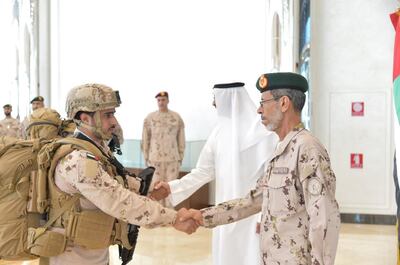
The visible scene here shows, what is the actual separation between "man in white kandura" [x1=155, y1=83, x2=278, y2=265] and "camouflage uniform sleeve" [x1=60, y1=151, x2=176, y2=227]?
1.64 meters

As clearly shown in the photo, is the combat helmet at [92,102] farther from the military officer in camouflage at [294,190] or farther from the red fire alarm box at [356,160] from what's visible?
the red fire alarm box at [356,160]

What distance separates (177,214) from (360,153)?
6.82 meters

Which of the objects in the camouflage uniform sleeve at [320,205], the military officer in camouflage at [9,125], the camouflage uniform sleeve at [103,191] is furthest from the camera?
the military officer in camouflage at [9,125]

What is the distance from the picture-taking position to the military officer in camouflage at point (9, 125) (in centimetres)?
1012

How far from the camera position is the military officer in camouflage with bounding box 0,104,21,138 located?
33.2ft

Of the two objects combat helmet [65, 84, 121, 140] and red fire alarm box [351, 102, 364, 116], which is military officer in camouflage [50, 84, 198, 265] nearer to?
combat helmet [65, 84, 121, 140]

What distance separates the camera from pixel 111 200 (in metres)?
2.61

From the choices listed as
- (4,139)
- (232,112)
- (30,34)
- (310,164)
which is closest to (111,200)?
(4,139)

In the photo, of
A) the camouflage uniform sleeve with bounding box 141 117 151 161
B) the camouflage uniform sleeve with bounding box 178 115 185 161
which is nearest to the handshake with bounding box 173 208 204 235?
the camouflage uniform sleeve with bounding box 178 115 185 161

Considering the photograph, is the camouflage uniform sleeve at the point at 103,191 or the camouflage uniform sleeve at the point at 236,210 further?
the camouflage uniform sleeve at the point at 236,210

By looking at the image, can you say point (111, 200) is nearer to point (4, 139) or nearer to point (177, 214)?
point (177, 214)

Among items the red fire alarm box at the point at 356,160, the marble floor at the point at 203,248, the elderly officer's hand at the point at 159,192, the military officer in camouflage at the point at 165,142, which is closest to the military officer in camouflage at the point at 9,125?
the military officer in camouflage at the point at 165,142

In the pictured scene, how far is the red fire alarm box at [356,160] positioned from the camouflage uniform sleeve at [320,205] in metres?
6.99

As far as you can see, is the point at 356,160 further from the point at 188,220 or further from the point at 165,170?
the point at 188,220
